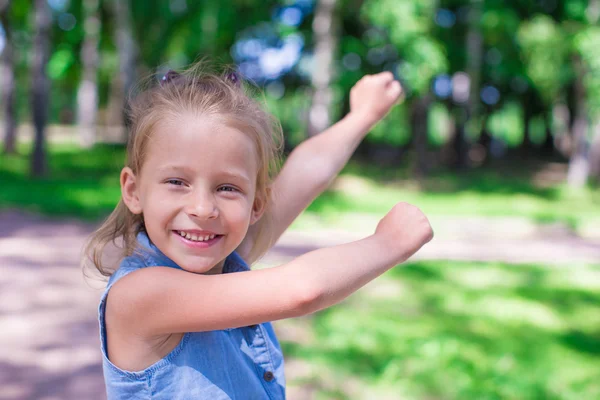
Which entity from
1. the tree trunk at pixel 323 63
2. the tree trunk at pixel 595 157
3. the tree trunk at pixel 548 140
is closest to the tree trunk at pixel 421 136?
the tree trunk at pixel 595 157

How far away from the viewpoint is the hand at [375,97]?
188 centimetres

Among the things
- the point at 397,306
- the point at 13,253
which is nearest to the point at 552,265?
the point at 397,306

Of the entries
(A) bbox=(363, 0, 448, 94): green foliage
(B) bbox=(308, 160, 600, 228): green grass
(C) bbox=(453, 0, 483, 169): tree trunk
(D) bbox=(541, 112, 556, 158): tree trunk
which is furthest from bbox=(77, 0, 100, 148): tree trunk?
(D) bbox=(541, 112, 556, 158): tree trunk

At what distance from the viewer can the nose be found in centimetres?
121

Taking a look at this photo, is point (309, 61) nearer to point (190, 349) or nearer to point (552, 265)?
point (552, 265)

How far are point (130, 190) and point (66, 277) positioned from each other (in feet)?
13.8

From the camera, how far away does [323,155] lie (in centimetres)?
180

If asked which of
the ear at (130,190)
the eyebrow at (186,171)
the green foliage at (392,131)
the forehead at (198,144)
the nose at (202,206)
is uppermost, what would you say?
the forehead at (198,144)

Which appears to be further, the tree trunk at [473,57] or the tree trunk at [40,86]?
the tree trunk at [473,57]

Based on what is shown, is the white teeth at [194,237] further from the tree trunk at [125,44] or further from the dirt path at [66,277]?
the tree trunk at [125,44]

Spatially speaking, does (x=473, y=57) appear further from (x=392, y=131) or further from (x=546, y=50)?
(x=392, y=131)

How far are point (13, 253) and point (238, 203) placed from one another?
5.15 metres

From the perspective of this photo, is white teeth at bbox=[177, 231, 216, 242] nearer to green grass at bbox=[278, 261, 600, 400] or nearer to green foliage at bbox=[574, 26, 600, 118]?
green grass at bbox=[278, 261, 600, 400]

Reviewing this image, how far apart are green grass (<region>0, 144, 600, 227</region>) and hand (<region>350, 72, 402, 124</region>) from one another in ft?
20.3
